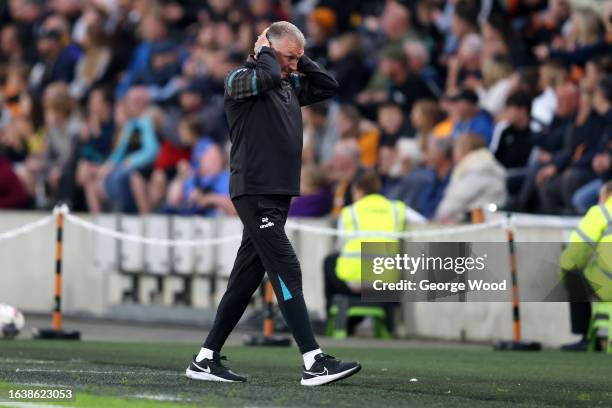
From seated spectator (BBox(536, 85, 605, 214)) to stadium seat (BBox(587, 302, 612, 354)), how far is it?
1.86 meters

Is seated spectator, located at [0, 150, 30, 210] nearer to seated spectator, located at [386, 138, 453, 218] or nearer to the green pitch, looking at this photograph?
seated spectator, located at [386, 138, 453, 218]

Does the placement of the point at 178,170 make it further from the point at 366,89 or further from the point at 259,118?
the point at 259,118

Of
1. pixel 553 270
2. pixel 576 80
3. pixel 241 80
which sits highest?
pixel 576 80

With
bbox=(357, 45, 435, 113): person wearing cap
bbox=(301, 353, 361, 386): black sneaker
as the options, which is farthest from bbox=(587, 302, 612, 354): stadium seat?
bbox=(357, 45, 435, 113): person wearing cap

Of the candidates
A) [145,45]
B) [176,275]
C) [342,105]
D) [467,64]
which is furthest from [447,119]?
[145,45]

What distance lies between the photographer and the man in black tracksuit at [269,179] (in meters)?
9.55

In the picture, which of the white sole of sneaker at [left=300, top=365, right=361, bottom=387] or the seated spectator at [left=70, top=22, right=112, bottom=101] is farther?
the seated spectator at [left=70, top=22, right=112, bottom=101]

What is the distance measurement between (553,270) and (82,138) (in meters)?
10.8

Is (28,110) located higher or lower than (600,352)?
higher

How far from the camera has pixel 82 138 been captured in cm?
2408

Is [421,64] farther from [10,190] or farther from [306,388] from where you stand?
[306,388]

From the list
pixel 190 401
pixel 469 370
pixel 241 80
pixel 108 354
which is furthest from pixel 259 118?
pixel 108 354

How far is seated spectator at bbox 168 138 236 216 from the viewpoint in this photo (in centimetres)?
2000

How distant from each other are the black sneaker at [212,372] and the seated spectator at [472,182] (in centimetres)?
756
